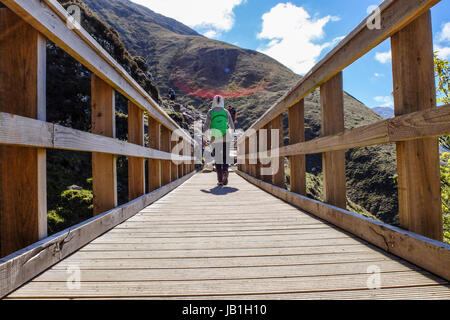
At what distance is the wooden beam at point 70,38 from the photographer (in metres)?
1.11

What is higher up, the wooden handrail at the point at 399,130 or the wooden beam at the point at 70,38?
the wooden beam at the point at 70,38

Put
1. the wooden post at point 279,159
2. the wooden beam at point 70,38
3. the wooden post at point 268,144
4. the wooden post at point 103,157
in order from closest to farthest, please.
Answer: the wooden beam at point 70,38 < the wooden post at point 103,157 < the wooden post at point 279,159 < the wooden post at point 268,144

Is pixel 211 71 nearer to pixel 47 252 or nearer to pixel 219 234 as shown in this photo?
pixel 219 234

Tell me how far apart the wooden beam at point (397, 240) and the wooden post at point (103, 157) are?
175cm

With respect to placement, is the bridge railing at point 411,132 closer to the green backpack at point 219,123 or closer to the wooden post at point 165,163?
the green backpack at point 219,123

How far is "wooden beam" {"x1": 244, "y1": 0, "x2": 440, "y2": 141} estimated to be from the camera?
1.20 meters

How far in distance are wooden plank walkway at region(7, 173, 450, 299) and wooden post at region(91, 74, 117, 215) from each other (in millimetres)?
256

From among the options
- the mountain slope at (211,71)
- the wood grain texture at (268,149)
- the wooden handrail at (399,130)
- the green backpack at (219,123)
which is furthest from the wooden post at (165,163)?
the mountain slope at (211,71)

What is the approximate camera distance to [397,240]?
1.31m

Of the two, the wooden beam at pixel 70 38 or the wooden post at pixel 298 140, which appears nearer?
the wooden beam at pixel 70 38

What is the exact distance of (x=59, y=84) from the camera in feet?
33.3

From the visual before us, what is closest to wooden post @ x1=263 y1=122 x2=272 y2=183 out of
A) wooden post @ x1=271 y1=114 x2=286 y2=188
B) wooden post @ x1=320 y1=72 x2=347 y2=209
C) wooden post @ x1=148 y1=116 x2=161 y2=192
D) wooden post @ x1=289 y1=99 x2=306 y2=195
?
wooden post @ x1=271 y1=114 x2=286 y2=188

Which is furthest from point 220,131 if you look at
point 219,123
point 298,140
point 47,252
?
point 47,252
